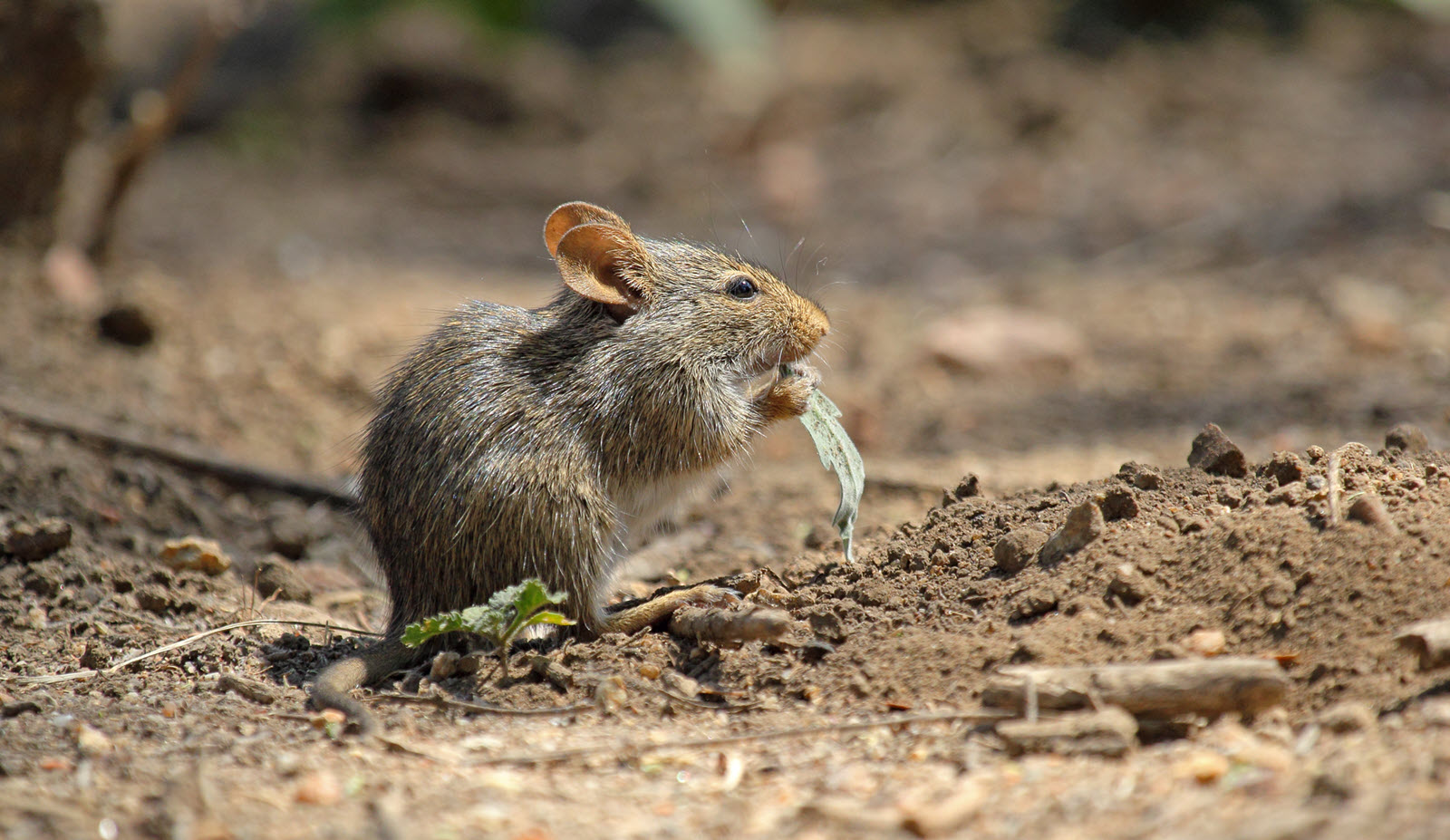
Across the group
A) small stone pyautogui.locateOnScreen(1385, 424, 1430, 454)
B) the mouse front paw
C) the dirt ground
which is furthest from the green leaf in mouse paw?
small stone pyautogui.locateOnScreen(1385, 424, 1430, 454)

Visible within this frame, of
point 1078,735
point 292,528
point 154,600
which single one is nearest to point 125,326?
point 292,528

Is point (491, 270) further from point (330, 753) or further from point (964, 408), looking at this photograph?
point (330, 753)

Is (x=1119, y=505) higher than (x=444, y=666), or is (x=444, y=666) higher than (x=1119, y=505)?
(x=1119, y=505)

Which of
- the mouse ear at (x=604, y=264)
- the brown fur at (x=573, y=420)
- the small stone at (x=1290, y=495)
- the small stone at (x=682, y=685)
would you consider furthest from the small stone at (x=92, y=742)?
the small stone at (x=1290, y=495)

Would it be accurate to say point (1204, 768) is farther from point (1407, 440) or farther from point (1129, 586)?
point (1407, 440)

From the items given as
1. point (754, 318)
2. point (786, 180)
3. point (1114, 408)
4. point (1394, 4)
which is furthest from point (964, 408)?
point (1394, 4)

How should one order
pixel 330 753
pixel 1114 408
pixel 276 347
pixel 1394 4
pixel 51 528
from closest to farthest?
pixel 330 753 < pixel 51 528 < pixel 1114 408 < pixel 276 347 < pixel 1394 4

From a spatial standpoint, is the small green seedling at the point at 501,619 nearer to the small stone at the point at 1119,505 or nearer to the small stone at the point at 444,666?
the small stone at the point at 444,666
